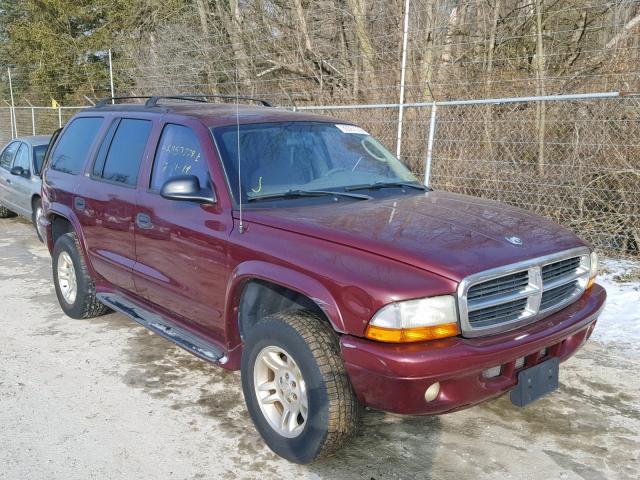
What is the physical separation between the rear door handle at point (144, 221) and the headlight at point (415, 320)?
78.6 inches

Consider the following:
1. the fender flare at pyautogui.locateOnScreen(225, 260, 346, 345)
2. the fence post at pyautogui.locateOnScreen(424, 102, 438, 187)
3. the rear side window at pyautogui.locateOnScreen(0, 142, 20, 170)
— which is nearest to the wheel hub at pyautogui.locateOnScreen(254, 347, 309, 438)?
the fender flare at pyautogui.locateOnScreen(225, 260, 346, 345)

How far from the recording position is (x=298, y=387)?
117 inches

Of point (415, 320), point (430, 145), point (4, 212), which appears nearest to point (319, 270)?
point (415, 320)

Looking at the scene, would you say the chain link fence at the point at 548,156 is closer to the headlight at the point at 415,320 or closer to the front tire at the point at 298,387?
the headlight at the point at 415,320

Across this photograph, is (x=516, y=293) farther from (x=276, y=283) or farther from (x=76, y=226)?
(x=76, y=226)

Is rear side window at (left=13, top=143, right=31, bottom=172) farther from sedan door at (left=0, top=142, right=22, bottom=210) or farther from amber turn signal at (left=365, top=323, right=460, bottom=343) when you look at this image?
amber turn signal at (left=365, top=323, right=460, bottom=343)

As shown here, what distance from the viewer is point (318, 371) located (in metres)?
2.75

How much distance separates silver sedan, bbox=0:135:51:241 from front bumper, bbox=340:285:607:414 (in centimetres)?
689

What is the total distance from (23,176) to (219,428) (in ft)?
20.6

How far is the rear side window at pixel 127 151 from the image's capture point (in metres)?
4.24

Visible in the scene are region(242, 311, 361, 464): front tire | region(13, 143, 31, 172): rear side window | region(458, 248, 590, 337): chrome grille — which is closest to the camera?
region(458, 248, 590, 337): chrome grille

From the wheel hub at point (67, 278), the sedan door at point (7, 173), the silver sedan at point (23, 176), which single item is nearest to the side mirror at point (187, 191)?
the wheel hub at point (67, 278)

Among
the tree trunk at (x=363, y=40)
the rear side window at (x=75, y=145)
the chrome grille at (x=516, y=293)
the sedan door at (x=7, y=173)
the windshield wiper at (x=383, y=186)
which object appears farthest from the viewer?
the tree trunk at (x=363, y=40)

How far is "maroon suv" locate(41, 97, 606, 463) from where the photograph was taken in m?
2.62
